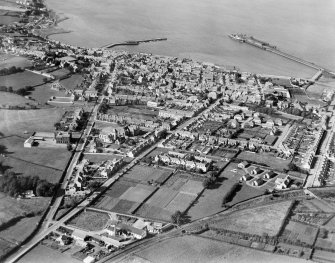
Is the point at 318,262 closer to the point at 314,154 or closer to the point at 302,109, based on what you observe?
the point at 314,154

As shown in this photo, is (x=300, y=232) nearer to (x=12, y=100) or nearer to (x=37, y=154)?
(x=37, y=154)

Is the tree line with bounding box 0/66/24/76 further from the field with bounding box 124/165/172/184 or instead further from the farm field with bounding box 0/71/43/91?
the field with bounding box 124/165/172/184

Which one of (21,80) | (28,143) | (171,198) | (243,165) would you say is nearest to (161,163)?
(171,198)

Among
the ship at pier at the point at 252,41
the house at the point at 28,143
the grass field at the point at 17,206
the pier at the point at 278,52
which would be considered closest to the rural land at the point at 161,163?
the grass field at the point at 17,206

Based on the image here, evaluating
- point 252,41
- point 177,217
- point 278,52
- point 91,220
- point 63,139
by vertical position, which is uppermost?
point 252,41

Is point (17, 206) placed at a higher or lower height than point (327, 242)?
lower

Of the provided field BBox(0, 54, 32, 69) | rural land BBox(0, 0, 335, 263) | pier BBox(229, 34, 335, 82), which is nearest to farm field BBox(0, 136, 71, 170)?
rural land BBox(0, 0, 335, 263)

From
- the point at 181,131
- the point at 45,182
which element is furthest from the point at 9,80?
the point at 45,182
